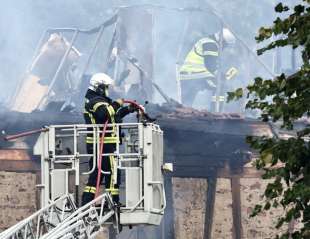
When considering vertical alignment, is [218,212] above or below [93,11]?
below

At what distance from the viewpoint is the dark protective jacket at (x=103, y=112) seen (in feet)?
33.8

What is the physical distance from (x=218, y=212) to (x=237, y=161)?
0.90m

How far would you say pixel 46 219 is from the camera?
999cm

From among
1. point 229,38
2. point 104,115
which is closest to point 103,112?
point 104,115

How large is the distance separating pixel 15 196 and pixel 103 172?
29.2ft

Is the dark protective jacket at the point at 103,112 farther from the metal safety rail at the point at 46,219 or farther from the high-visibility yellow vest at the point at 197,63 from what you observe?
the high-visibility yellow vest at the point at 197,63

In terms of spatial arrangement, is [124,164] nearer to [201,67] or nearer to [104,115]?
[104,115]

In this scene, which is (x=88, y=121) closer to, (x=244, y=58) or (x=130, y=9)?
(x=130, y=9)

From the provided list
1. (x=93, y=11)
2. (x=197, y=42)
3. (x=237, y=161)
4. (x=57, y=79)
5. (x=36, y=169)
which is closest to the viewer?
(x=36, y=169)

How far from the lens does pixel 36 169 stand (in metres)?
18.8

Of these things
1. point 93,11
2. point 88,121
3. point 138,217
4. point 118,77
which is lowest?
point 138,217

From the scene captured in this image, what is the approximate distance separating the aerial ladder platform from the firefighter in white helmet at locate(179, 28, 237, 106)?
12404 millimetres

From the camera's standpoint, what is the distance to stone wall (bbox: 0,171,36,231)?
741 inches

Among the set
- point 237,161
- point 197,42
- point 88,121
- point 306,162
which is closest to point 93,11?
point 197,42
